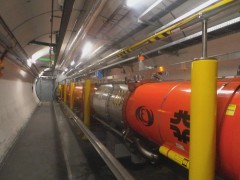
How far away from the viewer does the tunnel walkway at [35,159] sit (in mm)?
2818

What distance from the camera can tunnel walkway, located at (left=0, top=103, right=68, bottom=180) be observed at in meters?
2.82

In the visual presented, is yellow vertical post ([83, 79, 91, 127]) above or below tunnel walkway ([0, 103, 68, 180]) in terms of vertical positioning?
above

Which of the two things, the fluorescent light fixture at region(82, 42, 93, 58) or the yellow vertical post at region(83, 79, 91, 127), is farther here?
the fluorescent light fixture at region(82, 42, 93, 58)

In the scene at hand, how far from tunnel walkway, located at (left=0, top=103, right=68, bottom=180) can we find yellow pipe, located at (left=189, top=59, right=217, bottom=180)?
7.04 ft

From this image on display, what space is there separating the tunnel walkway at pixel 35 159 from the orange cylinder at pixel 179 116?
1.35 meters

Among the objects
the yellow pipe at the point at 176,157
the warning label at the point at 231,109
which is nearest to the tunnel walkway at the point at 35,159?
the yellow pipe at the point at 176,157

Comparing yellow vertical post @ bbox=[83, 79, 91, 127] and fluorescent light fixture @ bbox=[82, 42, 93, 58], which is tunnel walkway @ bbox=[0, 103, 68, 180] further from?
fluorescent light fixture @ bbox=[82, 42, 93, 58]

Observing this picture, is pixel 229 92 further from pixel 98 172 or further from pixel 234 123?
pixel 98 172

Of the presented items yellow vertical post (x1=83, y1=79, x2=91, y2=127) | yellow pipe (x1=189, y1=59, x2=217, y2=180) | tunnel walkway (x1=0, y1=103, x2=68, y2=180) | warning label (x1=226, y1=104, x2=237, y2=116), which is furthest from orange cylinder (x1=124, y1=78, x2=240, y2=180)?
yellow vertical post (x1=83, y1=79, x2=91, y2=127)

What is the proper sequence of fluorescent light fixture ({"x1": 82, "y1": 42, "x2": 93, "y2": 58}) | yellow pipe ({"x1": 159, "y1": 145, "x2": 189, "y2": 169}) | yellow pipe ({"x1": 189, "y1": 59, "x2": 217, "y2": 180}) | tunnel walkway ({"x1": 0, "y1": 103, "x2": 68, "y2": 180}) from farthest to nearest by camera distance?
fluorescent light fixture ({"x1": 82, "y1": 42, "x2": 93, "y2": 58}) → tunnel walkway ({"x1": 0, "y1": 103, "x2": 68, "y2": 180}) → yellow pipe ({"x1": 159, "y1": 145, "x2": 189, "y2": 169}) → yellow pipe ({"x1": 189, "y1": 59, "x2": 217, "y2": 180})

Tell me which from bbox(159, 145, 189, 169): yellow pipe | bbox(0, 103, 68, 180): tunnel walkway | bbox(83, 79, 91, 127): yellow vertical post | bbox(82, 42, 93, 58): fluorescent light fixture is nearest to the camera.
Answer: bbox(159, 145, 189, 169): yellow pipe

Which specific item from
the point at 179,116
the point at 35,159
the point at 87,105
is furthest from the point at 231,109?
the point at 87,105

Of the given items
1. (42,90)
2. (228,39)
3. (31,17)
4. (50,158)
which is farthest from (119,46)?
(42,90)

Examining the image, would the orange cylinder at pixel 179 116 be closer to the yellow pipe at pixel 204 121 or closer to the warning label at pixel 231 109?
the warning label at pixel 231 109
